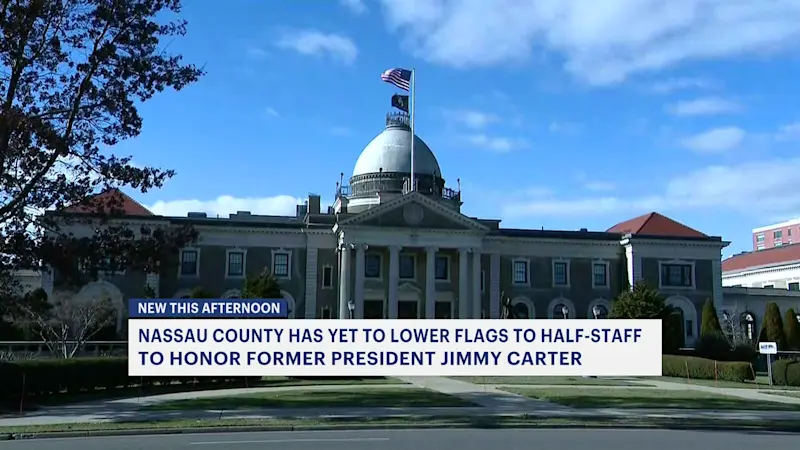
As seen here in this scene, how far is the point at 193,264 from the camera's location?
62.1 metres

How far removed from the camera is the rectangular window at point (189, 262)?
61812mm

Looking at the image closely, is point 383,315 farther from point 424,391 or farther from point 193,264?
point 424,391

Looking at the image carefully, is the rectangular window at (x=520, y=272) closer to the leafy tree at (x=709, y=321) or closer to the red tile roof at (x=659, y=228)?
the red tile roof at (x=659, y=228)

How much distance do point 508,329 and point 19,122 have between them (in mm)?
15018

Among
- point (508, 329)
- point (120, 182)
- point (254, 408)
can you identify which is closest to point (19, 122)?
point (120, 182)

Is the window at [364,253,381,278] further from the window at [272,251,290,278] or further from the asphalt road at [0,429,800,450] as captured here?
the asphalt road at [0,429,800,450]

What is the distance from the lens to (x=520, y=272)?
67812mm

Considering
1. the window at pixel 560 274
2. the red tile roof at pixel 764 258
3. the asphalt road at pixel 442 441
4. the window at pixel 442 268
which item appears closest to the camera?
the asphalt road at pixel 442 441

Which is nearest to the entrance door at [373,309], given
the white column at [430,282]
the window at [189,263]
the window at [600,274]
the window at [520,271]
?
the white column at [430,282]

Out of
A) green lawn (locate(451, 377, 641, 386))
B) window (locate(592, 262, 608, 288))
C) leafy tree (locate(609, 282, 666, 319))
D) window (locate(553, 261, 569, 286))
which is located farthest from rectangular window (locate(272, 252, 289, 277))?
green lawn (locate(451, 377, 641, 386))

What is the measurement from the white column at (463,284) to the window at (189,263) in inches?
804

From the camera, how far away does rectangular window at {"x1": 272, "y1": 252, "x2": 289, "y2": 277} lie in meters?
63.5

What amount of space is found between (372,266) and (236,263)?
1067 centimetres

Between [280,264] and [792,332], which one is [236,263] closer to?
[280,264]
